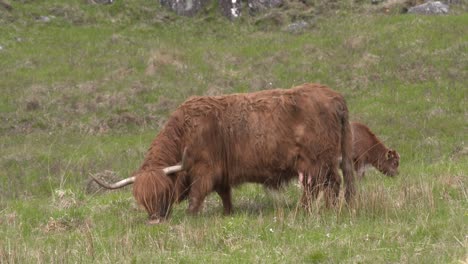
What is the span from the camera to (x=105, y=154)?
17.5 meters

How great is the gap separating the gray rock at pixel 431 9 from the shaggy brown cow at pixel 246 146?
17910mm

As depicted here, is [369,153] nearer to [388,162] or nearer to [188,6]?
[388,162]

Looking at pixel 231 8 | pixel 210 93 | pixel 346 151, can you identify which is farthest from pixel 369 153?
pixel 231 8

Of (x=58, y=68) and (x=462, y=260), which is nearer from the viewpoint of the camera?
(x=462, y=260)

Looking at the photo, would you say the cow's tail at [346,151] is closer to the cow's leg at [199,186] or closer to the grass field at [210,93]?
the grass field at [210,93]

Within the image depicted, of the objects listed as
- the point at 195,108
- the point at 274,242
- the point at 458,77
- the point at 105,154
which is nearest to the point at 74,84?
the point at 105,154

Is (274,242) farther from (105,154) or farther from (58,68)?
(58,68)

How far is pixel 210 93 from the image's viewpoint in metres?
21.9

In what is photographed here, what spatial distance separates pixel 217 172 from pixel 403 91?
1238 centimetres

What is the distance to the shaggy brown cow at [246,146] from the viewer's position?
938 cm

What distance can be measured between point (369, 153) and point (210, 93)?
809 centimetres

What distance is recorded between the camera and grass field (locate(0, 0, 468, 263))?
717 cm

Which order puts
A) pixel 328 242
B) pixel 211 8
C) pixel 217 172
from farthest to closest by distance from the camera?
pixel 211 8 → pixel 217 172 → pixel 328 242

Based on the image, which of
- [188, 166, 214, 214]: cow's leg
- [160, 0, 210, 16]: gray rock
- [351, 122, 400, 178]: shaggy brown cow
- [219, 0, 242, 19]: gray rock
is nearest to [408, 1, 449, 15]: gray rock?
[219, 0, 242, 19]: gray rock
